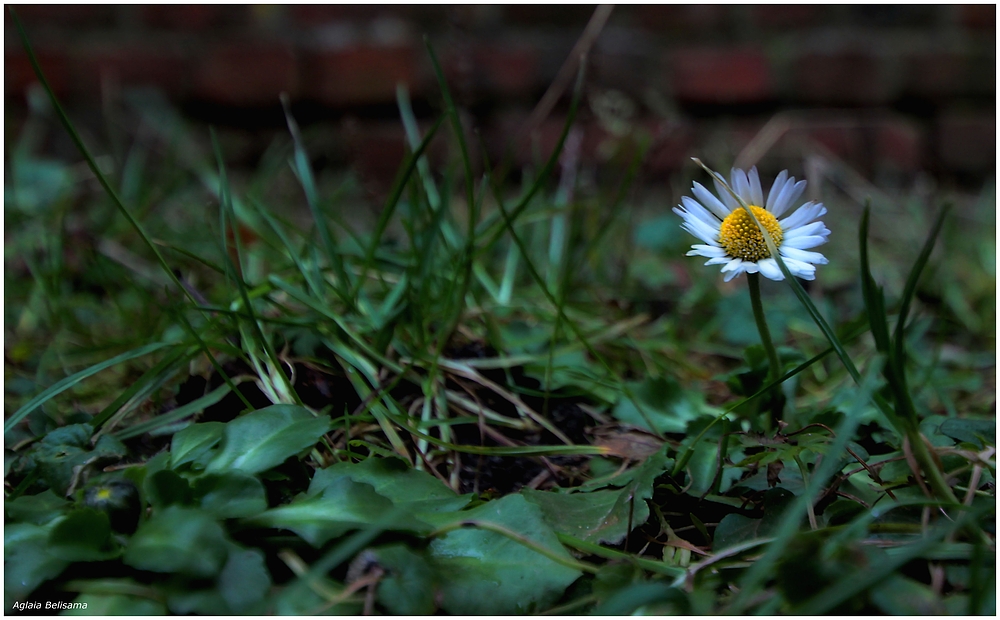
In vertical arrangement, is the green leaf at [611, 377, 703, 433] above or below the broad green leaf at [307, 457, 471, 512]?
above

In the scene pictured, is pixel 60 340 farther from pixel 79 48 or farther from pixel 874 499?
pixel 79 48

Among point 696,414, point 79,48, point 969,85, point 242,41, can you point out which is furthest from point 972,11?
point 79,48

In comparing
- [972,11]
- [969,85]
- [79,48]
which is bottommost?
[79,48]

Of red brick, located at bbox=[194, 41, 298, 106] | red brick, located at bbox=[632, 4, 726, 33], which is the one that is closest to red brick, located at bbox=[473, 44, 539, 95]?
red brick, located at bbox=[632, 4, 726, 33]

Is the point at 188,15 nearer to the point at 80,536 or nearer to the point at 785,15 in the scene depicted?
the point at 785,15

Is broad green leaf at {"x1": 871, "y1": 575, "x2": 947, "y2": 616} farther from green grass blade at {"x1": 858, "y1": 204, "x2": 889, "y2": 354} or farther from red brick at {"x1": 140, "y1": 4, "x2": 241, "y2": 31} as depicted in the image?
red brick at {"x1": 140, "y1": 4, "x2": 241, "y2": 31}

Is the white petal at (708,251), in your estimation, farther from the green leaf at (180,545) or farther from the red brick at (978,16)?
the red brick at (978,16)

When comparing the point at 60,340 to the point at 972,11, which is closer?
the point at 60,340
